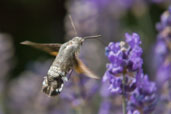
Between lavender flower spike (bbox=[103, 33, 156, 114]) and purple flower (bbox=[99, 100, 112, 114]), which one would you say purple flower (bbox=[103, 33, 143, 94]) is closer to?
lavender flower spike (bbox=[103, 33, 156, 114])

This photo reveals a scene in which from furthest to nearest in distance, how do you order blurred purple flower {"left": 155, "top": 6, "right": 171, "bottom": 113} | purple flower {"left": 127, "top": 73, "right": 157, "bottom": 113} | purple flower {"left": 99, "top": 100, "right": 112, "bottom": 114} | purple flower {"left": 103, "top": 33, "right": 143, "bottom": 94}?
purple flower {"left": 99, "top": 100, "right": 112, "bottom": 114}, blurred purple flower {"left": 155, "top": 6, "right": 171, "bottom": 113}, purple flower {"left": 127, "top": 73, "right": 157, "bottom": 113}, purple flower {"left": 103, "top": 33, "right": 143, "bottom": 94}

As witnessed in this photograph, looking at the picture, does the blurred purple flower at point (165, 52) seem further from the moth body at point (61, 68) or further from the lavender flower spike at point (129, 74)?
the moth body at point (61, 68)

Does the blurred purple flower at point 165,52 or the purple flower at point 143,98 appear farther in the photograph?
the blurred purple flower at point 165,52

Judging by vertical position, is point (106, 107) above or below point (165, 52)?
below

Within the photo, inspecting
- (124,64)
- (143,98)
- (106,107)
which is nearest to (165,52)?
(106,107)

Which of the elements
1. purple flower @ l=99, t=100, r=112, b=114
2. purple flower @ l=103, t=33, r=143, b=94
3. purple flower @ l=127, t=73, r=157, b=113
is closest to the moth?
purple flower @ l=103, t=33, r=143, b=94

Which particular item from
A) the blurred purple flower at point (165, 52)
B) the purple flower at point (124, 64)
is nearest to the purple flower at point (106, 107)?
the blurred purple flower at point (165, 52)

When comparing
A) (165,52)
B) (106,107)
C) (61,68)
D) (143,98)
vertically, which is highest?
(165,52)

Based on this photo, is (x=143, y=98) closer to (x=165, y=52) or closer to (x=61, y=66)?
(x=61, y=66)

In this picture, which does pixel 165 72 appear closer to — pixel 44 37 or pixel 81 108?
pixel 81 108
